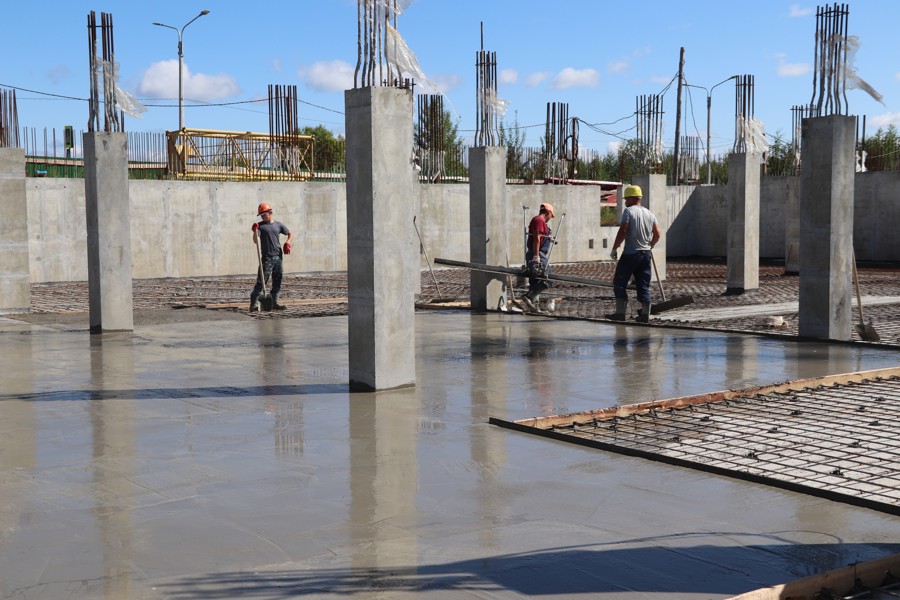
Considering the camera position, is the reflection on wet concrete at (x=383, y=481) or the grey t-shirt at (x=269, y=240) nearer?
the reflection on wet concrete at (x=383, y=481)

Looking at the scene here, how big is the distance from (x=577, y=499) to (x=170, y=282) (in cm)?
2058

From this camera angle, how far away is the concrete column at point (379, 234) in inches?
331

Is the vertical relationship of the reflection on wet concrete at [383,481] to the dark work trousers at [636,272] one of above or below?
below

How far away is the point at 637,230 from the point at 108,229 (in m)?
7.01

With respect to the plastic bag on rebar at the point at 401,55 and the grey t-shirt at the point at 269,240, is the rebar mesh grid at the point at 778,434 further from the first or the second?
the grey t-shirt at the point at 269,240

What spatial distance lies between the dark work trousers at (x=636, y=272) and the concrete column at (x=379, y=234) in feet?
18.1

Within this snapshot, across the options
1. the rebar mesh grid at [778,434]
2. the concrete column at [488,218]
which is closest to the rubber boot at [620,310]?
the concrete column at [488,218]

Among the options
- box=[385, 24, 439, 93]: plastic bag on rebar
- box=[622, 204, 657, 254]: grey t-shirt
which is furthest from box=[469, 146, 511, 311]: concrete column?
box=[385, 24, 439, 93]: plastic bag on rebar

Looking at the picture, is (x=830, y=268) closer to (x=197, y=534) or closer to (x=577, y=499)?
(x=577, y=499)

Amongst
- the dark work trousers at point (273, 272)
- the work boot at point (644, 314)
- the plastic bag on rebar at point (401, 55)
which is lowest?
the work boot at point (644, 314)

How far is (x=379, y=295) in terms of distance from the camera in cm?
857

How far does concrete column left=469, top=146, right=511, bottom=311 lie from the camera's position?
15898 millimetres

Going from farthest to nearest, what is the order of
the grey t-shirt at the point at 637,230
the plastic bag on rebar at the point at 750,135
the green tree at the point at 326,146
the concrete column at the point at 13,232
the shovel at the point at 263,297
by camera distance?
the green tree at the point at 326,146 < the plastic bag on rebar at the point at 750,135 < the concrete column at the point at 13,232 < the shovel at the point at 263,297 < the grey t-shirt at the point at 637,230

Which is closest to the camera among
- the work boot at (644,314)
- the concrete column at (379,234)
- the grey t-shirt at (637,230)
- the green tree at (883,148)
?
the concrete column at (379,234)
